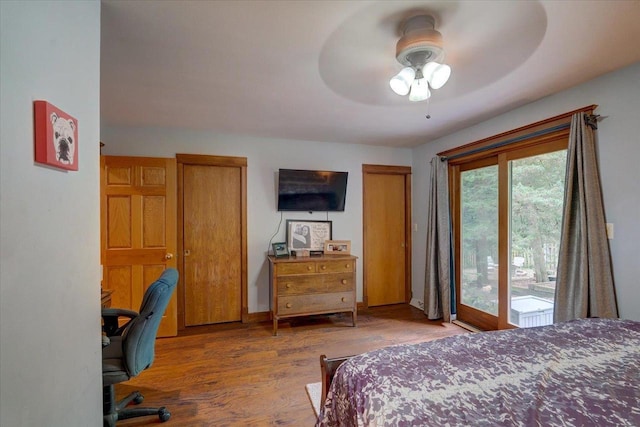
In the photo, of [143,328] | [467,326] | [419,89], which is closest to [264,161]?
[419,89]

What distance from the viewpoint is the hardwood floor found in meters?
1.94

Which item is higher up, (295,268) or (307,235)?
(307,235)

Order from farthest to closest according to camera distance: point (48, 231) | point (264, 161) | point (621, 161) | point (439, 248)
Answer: point (264, 161), point (439, 248), point (621, 161), point (48, 231)

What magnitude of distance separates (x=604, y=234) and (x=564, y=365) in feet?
4.57

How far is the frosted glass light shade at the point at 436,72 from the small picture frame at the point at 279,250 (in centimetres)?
253

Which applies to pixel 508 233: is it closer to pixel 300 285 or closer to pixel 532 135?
pixel 532 135

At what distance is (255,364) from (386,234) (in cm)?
252

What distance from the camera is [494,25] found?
150cm

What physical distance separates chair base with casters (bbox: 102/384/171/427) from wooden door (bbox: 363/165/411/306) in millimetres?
2779

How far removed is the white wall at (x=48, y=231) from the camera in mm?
788

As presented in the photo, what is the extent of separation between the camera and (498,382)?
3.59 ft

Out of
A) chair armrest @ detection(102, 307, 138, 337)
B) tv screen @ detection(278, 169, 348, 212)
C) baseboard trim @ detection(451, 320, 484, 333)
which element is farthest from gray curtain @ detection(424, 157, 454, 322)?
chair armrest @ detection(102, 307, 138, 337)

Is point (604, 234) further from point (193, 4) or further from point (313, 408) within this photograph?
point (193, 4)

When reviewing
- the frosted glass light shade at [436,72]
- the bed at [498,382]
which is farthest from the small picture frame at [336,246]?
the frosted glass light shade at [436,72]
